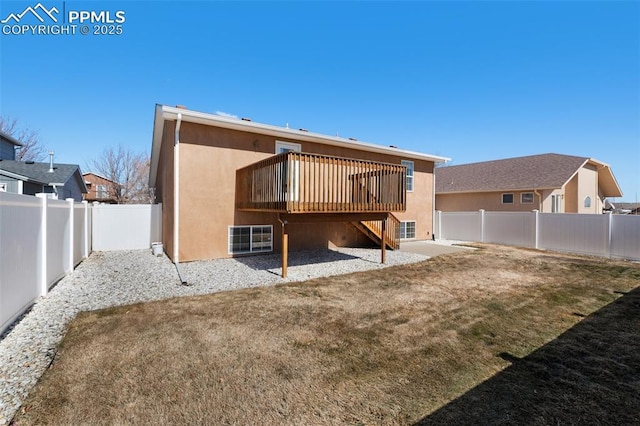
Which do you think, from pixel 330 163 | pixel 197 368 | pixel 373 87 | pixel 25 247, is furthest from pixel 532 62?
pixel 25 247

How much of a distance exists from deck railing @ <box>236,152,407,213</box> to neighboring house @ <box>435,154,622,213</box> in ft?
42.5

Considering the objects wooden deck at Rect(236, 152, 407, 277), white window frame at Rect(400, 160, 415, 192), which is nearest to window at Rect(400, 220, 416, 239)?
white window frame at Rect(400, 160, 415, 192)

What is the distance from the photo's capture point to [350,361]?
10.7 ft

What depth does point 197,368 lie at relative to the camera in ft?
10.1

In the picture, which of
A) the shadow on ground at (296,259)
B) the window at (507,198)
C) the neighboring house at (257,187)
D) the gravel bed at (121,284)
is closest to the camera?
the gravel bed at (121,284)

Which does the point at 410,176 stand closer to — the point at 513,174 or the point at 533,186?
the point at 533,186

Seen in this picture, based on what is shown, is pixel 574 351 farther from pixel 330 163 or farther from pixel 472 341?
pixel 330 163

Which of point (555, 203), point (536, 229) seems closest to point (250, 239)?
point (536, 229)

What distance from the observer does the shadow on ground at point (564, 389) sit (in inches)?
92.1

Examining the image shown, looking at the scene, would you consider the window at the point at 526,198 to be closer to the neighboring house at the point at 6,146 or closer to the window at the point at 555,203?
the window at the point at 555,203

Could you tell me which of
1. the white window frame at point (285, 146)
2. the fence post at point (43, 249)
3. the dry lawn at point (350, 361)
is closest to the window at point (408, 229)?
the white window frame at point (285, 146)

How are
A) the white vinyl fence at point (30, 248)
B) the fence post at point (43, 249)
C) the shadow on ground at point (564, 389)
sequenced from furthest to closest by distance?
the fence post at point (43, 249) → the white vinyl fence at point (30, 248) → the shadow on ground at point (564, 389)

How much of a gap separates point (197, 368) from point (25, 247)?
148 inches

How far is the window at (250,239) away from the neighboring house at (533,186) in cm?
1555
